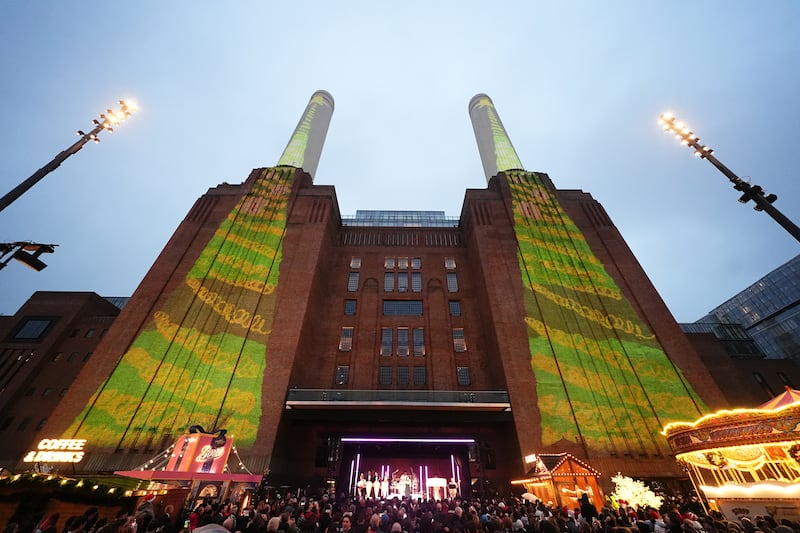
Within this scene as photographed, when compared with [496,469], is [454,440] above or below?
above

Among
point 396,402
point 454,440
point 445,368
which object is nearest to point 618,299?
point 445,368

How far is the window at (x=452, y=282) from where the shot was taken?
41594 millimetres

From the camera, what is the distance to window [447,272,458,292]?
4159cm

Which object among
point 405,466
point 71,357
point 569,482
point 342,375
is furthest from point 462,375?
point 71,357

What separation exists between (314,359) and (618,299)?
30396 mm

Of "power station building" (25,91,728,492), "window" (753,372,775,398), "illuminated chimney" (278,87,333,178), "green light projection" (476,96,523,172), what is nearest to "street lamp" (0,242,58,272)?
"power station building" (25,91,728,492)

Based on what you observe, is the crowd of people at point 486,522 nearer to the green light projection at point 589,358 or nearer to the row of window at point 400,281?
the green light projection at point 589,358

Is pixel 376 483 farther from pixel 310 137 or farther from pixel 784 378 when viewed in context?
pixel 310 137

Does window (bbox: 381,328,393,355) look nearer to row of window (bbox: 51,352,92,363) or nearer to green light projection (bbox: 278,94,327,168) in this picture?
green light projection (bbox: 278,94,327,168)

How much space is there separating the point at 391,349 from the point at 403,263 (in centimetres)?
1147

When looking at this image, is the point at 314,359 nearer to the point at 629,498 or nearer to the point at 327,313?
the point at 327,313

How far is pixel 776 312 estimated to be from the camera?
63.8 meters

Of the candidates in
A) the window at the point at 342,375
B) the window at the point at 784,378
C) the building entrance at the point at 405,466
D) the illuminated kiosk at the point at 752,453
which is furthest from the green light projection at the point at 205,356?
the window at the point at 784,378

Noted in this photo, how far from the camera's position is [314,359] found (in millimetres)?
35094
